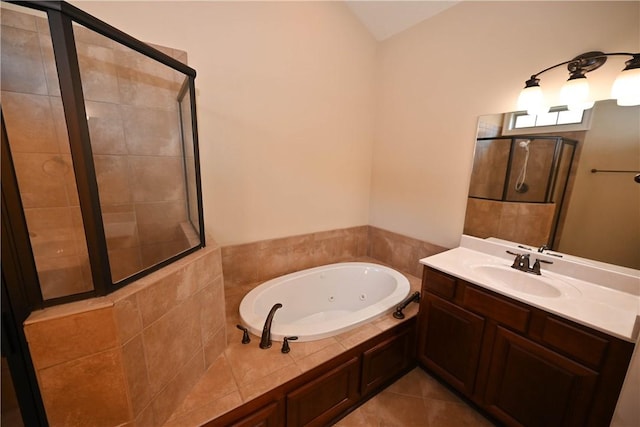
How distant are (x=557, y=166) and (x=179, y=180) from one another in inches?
94.1

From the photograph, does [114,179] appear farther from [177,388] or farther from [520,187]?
[520,187]

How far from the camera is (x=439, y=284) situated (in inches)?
63.5

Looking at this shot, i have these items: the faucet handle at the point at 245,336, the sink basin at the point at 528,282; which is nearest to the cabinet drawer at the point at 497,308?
the sink basin at the point at 528,282

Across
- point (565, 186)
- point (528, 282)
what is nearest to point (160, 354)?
point (528, 282)

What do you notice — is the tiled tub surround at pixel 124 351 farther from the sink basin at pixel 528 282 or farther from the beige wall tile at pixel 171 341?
the sink basin at pixel 528 282

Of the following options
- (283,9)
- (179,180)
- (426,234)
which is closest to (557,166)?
(426,234)

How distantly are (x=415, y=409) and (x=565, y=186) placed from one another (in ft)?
5.62

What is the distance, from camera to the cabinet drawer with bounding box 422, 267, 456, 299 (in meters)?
1.55

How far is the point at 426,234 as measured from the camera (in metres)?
2.27

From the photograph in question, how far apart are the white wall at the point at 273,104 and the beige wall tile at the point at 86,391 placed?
3.70 ft

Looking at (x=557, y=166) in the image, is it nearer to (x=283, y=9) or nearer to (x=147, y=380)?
(x=283, y=9)

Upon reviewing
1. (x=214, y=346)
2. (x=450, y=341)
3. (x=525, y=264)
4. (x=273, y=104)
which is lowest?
(x=450, y=341)

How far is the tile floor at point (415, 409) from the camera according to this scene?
1497mm

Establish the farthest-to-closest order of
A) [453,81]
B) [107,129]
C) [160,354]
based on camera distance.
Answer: [453,81], [107,129], [160,354]
